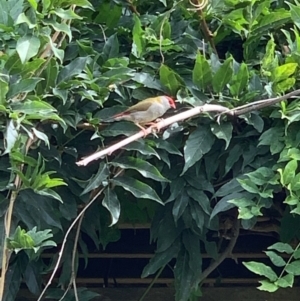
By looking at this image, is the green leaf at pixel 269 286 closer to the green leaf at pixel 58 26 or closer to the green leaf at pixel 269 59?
the green leaf at pixel 269 59

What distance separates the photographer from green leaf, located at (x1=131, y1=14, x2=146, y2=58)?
1.95 metres

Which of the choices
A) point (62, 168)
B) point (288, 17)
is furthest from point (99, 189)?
point (288, 17)

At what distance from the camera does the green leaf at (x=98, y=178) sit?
70.6 inches

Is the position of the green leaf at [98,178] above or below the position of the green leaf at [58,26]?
below

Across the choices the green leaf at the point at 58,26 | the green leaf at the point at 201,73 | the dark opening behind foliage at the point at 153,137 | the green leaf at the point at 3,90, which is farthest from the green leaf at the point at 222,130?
the green leaf at the point at 3,90

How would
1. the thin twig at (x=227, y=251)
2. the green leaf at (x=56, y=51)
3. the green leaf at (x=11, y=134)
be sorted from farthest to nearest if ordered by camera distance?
the thin twig at (x=227, y=251) → the green leaf at (x=56, y=51) → the green leaf at (x=11, y=134)

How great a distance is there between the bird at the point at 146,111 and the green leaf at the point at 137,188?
0.45 feet

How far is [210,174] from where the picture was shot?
6.24 ft

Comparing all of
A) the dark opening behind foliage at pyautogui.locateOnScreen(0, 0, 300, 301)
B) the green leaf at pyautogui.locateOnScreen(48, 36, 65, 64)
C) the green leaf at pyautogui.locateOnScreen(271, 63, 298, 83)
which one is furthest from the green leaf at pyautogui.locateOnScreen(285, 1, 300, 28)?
the green leaf at pyautogui.locateOnScreen(48, 36, 65, 64)

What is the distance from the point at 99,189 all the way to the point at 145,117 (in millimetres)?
218

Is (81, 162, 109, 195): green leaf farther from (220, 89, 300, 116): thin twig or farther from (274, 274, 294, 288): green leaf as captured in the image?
(274, 274, 294, 288): green leaf

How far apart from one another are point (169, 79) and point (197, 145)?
0.19m

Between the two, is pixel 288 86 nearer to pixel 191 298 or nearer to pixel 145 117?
pixel 145 117

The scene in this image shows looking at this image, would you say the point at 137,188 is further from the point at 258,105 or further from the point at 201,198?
the point at 258,105
